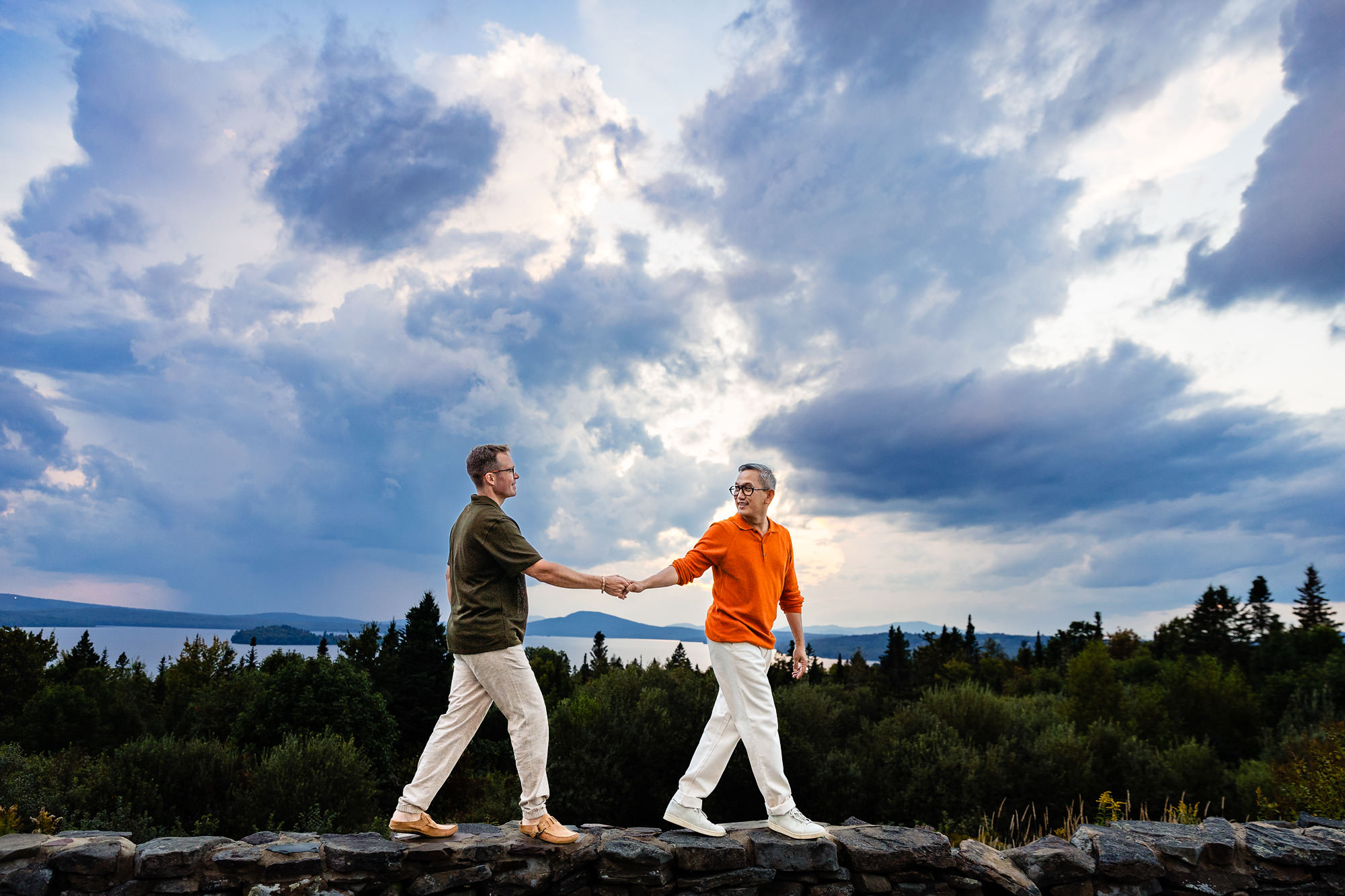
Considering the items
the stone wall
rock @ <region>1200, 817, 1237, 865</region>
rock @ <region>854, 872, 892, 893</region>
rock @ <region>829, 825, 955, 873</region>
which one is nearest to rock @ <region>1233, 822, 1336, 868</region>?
the stone wall

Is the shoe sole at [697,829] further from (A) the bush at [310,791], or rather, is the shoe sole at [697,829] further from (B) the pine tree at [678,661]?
(B) the pine tree at [678,661]

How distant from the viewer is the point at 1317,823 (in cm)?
634

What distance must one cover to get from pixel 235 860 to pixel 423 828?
109 cm

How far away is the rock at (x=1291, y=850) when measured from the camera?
5465 mm

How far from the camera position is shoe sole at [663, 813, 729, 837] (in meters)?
4.84

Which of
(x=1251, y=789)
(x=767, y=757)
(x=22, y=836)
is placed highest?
(x=767, y=757)

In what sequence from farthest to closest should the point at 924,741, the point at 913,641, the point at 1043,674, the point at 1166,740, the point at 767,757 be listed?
the point at 913,641
the point at 1043,674
the point at 1166,740
the point at 924,741
the point at 767,757

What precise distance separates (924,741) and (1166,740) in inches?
712

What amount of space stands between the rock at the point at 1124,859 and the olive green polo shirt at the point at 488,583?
14.8ft

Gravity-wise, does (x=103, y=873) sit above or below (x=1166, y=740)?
above

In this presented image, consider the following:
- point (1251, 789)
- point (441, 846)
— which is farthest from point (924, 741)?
point (441, 846)

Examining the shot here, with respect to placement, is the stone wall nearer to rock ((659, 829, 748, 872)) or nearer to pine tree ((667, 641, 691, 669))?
rock ((659, 829, 748, 872))

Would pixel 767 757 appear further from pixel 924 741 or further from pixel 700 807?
pixel 924 741

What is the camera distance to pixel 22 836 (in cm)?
462
